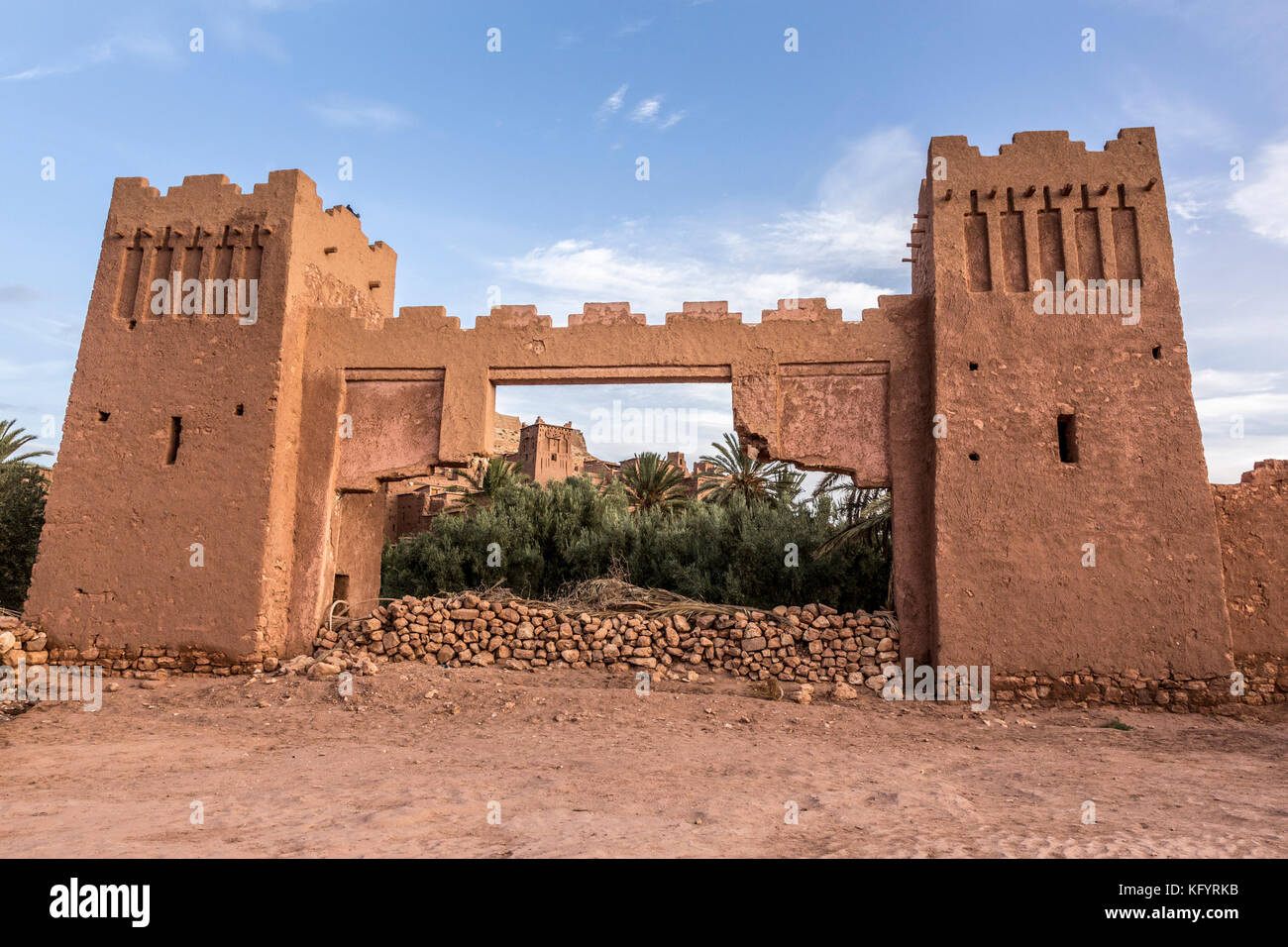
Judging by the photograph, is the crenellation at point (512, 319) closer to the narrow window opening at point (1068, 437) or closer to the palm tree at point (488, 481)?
the narrow window opening at point (1068, 437)

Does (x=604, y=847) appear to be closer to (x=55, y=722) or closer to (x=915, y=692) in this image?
(x=915, y=692)

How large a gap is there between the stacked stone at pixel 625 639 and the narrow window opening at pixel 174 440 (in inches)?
111

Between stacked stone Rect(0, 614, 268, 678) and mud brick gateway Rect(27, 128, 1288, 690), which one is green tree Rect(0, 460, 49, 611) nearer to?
stacked stone Rect(0, 614, 268, 678)

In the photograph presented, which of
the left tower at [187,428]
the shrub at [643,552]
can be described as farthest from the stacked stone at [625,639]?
the shrub at [643,552]

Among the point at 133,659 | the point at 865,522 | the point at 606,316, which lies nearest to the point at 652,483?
the point at 865,522

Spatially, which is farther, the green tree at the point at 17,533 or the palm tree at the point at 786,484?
the palm tree at the point at 786,484

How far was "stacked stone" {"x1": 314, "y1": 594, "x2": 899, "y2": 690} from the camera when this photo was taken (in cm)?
909

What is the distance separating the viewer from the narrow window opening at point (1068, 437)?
8.78 meters

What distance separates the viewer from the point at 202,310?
1011cm

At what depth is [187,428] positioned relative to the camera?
977cm

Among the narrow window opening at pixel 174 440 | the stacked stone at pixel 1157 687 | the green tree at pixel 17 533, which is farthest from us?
the green tree at pixel 17 533

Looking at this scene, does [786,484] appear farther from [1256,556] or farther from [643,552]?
[1256,556]

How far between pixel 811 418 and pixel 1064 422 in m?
2.79

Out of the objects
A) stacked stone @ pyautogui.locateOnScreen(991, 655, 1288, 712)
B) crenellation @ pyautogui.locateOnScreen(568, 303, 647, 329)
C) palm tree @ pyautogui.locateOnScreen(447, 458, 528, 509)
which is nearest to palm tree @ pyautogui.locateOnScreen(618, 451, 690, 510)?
palm tree @ pyautogui.locateOnScreen(447, 458, 528, 509)
